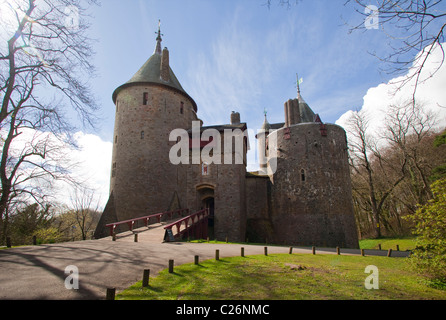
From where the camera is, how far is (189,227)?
15289mm

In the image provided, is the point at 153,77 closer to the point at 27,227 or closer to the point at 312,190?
the point at 27,227

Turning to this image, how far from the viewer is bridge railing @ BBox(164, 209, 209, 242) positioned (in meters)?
13.0

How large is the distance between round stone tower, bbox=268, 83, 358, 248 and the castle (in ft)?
0.25

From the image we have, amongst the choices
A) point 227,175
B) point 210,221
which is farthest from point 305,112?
point 210,221

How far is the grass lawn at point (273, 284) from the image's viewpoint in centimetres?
489

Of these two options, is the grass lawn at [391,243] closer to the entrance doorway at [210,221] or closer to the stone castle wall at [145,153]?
the entrance doorway at [210,221]

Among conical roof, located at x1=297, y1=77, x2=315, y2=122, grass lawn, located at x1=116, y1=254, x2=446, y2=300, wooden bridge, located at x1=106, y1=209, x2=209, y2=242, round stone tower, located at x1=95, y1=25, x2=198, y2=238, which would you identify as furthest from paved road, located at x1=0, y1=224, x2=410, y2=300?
conical roof, located at x1=297, y1=77, x2=315, y2=122

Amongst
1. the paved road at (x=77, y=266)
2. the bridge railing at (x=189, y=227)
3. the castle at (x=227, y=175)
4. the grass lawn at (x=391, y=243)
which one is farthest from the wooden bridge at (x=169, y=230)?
the grass lawn at (x=391, y=243)

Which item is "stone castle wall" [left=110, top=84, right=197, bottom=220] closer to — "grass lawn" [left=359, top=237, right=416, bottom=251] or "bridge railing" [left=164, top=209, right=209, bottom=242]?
"bridge railing" [left=164, top=209, right=209, bottom=242]

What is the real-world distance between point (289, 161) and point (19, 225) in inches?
812

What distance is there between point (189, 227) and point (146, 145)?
10.3 meters

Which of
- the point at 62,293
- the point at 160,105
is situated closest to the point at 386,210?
the point at 160,105

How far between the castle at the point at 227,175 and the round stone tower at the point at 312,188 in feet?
0.25
